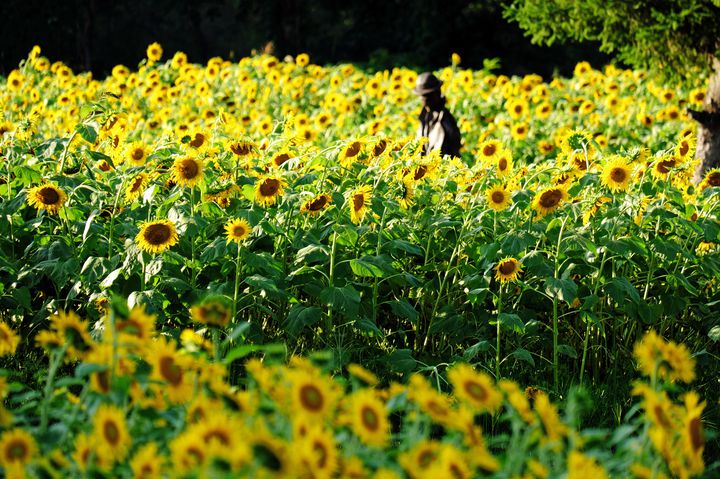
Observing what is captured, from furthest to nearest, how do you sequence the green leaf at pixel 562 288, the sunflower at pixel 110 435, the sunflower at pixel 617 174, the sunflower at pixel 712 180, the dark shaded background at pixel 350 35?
the dark shaded background at pixel 350 35 < the sunflower at pixel 712 180 < the sunflower at pixel 617 174 < the green leaf at pixel 562 288 < the sunflower at pixel 110 435

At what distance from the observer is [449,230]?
15.8 feet

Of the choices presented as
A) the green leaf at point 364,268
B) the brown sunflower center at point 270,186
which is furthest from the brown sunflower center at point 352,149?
the green leaf at point 364,268

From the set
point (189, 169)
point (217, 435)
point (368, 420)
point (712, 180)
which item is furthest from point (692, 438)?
point (712, 180)

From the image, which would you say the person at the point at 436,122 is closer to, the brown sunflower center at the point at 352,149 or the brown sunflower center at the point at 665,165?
the brown sunflower center at the point at 352,149

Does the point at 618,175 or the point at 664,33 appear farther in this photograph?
the point at 664,33

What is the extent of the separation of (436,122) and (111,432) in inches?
222

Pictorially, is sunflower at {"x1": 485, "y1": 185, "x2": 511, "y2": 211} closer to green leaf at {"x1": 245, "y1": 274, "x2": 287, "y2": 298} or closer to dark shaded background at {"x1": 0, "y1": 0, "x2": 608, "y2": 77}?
green leaf at {"x1": 245, "y1": 274, "x2": 287, "y2": 298}

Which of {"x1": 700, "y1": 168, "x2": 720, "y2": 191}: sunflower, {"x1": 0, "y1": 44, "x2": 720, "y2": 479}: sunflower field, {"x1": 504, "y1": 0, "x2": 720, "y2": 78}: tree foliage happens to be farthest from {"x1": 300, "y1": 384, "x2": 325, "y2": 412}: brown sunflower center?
{"x1": 504, "y1": 0, "x2": 720, "y2": 78}: tree foliage

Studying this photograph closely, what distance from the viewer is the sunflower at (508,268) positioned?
4.11 m

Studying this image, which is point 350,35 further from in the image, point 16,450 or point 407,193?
point 16,450

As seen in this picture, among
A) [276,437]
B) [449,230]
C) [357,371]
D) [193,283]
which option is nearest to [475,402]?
[357,371]

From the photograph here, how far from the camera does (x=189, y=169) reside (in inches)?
166

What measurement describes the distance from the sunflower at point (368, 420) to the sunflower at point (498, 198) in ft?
8.21

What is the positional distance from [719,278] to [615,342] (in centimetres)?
66
